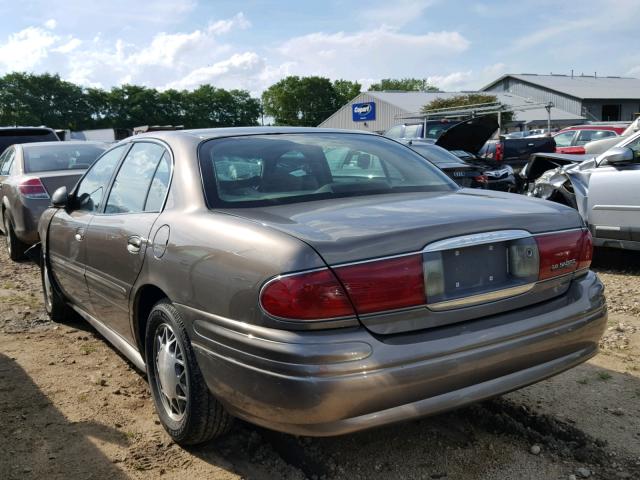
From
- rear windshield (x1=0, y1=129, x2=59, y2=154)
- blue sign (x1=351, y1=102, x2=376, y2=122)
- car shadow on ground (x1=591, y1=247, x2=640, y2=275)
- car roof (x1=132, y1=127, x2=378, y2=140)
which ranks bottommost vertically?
car shadow on ground (x1=591, y1=247, x2=640, y2=275)

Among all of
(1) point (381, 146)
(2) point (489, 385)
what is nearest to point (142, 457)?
(2) point (489, 385)

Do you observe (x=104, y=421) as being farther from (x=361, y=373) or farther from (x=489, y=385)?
(x=489, y=385)

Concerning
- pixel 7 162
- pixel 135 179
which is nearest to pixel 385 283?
pixel 135 179

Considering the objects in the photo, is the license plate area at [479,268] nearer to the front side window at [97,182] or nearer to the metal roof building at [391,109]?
the front side window at [97,182]

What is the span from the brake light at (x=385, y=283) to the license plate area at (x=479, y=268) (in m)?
0.05

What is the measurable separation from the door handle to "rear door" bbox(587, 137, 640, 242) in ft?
16.1

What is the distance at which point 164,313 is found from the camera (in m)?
2.75

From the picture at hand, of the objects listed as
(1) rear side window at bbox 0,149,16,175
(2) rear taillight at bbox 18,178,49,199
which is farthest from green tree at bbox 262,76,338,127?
(2) rear taillight at bbox 18,178,49,199

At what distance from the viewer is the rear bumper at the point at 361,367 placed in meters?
2.09

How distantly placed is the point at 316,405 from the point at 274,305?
1.25ft

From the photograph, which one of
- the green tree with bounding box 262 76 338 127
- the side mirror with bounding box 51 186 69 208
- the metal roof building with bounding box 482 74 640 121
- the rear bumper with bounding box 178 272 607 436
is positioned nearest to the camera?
the rear bumper with bounding box 178 272 607 436

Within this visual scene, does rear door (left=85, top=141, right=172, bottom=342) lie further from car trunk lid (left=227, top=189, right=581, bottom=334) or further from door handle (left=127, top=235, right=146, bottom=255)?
car trunk lid (left=227, top=189, right=581, bottom=334)

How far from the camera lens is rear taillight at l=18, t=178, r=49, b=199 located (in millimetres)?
7254

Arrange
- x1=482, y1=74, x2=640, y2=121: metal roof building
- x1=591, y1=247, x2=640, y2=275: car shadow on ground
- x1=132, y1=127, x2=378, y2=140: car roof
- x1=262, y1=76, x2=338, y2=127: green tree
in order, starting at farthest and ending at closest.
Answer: x1=262, y1=76, x2=338, y2=127: green tree
x1=482, y1=74, x2=640, y2=121: metal roof building
x1=591, y1=247, x2=640, y2=275: car shadow on ground
x1=132, y1=127, x2=378, y2=140: car roof
